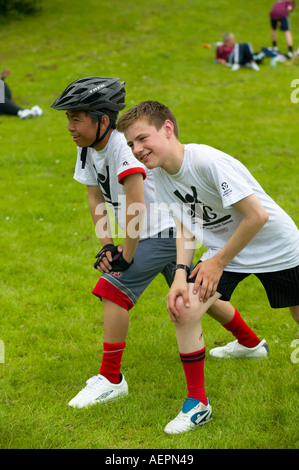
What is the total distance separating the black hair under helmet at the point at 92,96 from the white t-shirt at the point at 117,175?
0.24 metres

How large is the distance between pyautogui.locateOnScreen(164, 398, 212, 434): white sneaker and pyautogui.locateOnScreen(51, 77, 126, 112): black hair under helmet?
2.24 m

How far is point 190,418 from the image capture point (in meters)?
3.71

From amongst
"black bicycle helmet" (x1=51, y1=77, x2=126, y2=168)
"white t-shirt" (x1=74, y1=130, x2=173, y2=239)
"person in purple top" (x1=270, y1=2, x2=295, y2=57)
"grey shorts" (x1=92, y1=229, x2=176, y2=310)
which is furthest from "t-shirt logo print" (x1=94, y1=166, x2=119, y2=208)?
"person in purple top" (x1=270, y1=2, x2=295, y2=57)

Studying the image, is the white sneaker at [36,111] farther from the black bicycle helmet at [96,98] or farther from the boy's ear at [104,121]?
the boy's ear at [104,121]

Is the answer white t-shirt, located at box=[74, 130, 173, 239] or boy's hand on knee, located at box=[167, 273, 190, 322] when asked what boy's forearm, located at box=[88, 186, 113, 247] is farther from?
boy's hand on knee, located at box=[167, 273, 190, 322]

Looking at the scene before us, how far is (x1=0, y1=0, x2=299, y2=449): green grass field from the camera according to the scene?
12.5ft

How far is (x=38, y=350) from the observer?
495 centimetres

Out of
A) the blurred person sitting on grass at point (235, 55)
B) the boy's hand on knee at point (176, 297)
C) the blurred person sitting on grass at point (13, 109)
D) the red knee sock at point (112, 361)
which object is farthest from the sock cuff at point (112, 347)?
the blurred person sitting on grass at point (235, 55)

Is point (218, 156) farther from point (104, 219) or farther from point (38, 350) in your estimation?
point (38, 350)

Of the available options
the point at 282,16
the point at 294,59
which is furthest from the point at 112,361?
the point at 282,16

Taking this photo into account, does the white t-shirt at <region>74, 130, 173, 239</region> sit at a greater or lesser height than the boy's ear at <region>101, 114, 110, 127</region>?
lesser

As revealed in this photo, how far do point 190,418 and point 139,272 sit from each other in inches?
45.0

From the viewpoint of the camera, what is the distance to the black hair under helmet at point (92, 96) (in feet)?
13.0
